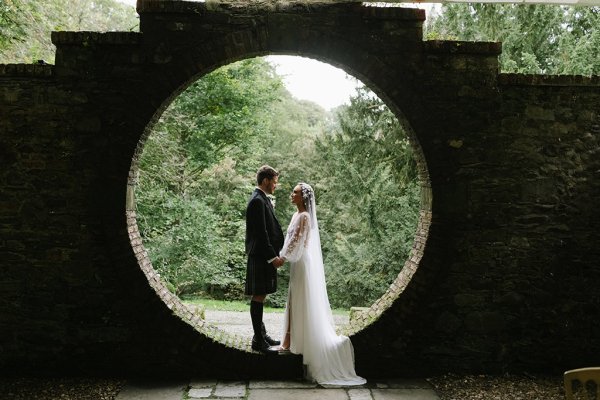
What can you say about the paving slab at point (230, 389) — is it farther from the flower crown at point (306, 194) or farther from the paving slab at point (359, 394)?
the flower crown at point (306, 194)

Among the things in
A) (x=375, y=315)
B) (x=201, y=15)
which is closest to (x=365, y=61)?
(x=201, y=15)

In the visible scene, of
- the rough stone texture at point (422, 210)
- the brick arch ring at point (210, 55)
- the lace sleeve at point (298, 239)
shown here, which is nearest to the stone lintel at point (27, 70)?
the rough stone texture at point (422, 210)

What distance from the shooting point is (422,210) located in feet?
15.8

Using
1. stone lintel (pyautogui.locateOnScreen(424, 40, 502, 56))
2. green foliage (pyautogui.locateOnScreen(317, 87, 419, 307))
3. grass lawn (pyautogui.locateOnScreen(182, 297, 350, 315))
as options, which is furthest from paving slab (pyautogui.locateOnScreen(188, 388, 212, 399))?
grass lawn (pyautogui.locateOnScreen(182, 297, 350, 315))

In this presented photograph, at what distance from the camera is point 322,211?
12359 mm

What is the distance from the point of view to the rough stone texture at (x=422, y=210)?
4336 mm

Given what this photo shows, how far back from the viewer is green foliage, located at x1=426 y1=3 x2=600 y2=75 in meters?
7.22

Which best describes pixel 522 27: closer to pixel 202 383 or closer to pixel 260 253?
pixel 260 253

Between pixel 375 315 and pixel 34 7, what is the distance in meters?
6.39

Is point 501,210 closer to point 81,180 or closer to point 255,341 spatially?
point 255,341

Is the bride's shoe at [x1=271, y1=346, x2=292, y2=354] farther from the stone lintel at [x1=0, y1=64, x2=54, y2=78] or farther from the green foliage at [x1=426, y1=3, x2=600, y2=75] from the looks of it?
the green foliage at [x1=426, y1=3, x2=600, y2=75]

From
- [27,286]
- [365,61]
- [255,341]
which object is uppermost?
[365,61]

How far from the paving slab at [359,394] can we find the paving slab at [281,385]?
1.19 feet

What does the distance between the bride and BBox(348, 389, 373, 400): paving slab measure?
13cm
